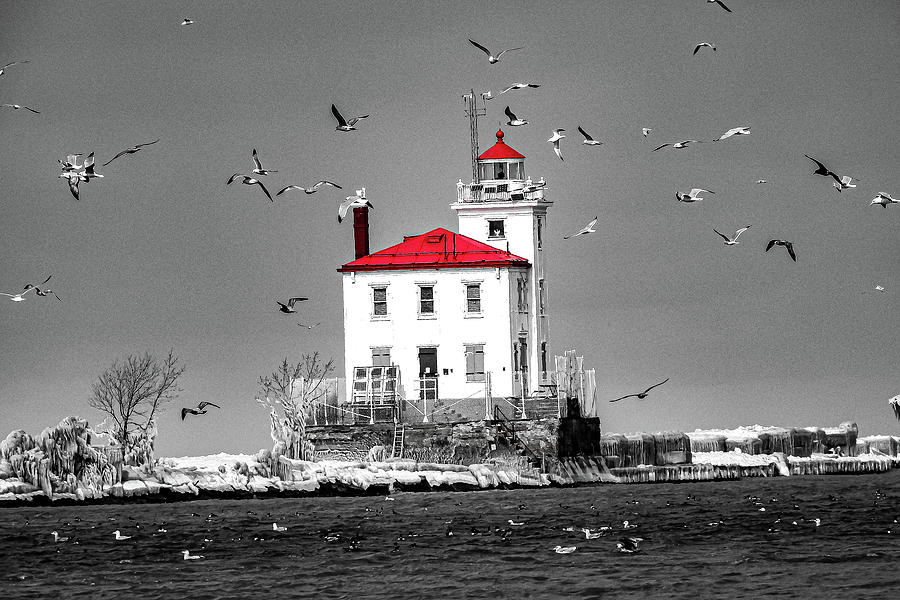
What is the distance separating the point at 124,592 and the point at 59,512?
18.6 m

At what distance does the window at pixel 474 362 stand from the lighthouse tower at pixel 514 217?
3.05 metres

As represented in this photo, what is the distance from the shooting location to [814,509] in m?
57.6

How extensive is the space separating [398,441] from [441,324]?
14.9 feet

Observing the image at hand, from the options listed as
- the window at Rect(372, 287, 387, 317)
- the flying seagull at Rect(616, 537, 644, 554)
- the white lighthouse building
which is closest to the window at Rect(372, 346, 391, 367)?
the white lighthouse building

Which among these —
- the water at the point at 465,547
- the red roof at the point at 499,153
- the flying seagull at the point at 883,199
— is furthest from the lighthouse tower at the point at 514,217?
the flying seagull at the point at 883,199

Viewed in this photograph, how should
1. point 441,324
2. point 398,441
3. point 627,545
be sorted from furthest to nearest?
point 441,324 → point 398,441 → point 627,545

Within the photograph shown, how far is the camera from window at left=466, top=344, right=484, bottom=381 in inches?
2758

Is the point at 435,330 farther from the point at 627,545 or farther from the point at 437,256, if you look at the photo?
the point at 627,545

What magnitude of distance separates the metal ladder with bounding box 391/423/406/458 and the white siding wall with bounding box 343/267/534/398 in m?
1.91

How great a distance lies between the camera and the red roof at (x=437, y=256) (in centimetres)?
7025

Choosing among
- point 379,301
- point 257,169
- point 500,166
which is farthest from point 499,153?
point 257,169

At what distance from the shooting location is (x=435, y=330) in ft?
231

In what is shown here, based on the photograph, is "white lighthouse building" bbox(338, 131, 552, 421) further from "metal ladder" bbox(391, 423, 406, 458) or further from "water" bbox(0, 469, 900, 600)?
"water" bbox(0, 469, 900, 600)

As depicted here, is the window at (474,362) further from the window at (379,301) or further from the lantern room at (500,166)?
the lantern room at (500,166)
